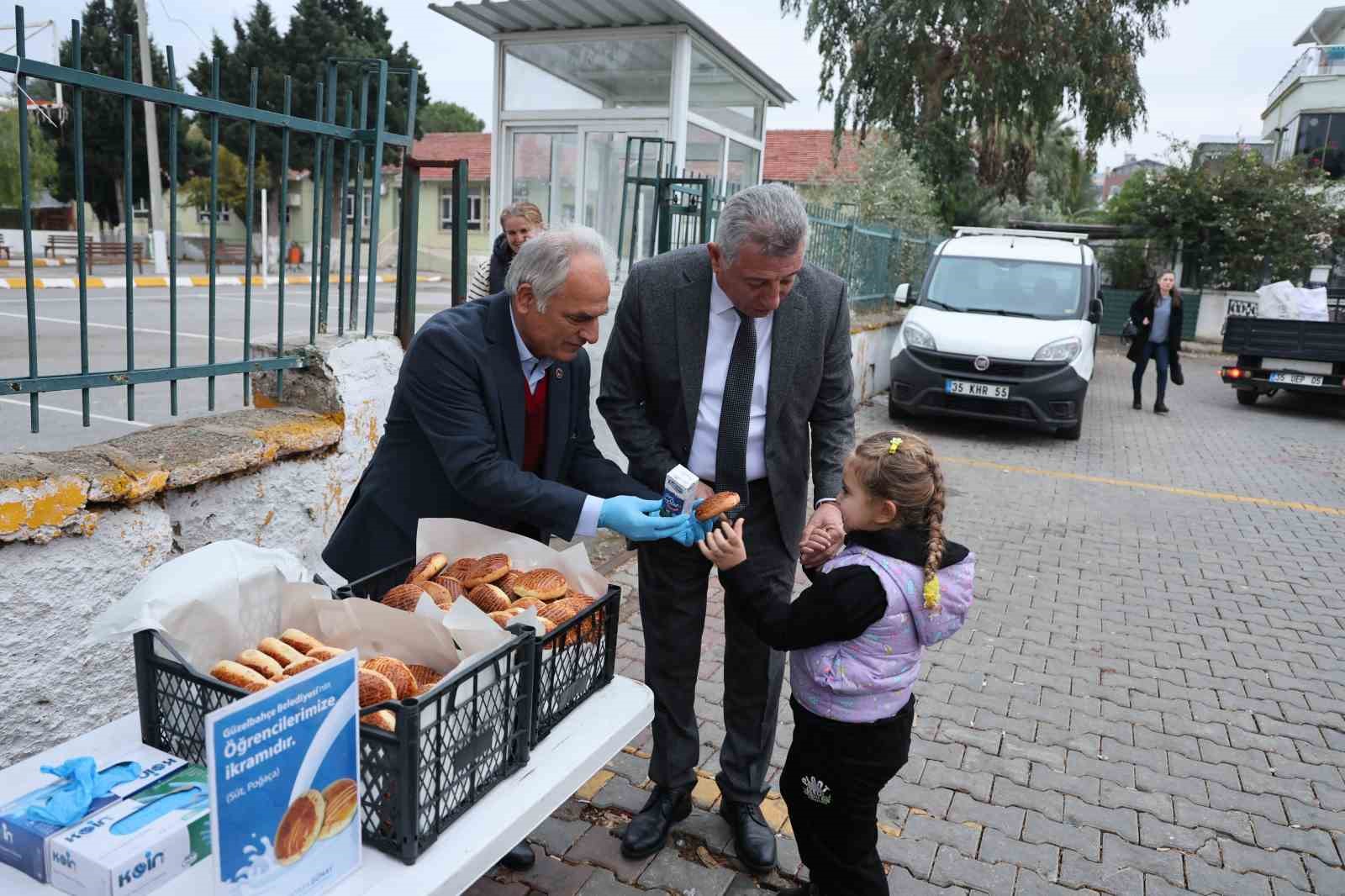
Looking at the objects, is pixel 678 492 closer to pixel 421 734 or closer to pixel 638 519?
pixel 638 519

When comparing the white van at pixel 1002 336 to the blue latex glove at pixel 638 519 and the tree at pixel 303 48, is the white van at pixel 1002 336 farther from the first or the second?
the tree at pixel 303 48

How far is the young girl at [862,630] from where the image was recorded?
2.34 m

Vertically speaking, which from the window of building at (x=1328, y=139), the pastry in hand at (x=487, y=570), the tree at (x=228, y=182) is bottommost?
the pastry in hand at (x=487, y=570)

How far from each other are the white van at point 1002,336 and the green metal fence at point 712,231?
1.14 meters

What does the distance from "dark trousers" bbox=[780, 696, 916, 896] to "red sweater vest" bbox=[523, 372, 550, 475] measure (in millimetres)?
984

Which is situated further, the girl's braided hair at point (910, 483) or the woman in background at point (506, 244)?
the woman in background at point (506, 244)

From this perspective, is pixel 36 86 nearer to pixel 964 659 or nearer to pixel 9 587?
pixel 9 587

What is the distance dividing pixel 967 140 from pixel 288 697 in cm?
2587

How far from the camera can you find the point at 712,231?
23.4 ft

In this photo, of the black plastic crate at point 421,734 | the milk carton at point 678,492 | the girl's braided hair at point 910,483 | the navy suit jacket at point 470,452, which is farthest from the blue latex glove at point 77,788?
the girl's braided hair at point 910,483

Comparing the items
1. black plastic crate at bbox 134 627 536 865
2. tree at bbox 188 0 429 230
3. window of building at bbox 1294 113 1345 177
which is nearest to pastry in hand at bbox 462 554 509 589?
black plastic crate at bbox 134 627 536 865

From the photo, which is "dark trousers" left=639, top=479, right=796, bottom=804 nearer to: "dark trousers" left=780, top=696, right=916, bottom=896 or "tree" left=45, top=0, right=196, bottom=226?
"dark trousers" left=780, top=696, right=916, bottom=896

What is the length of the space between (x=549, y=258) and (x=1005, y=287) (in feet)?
31.3

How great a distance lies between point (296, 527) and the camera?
345 cm
